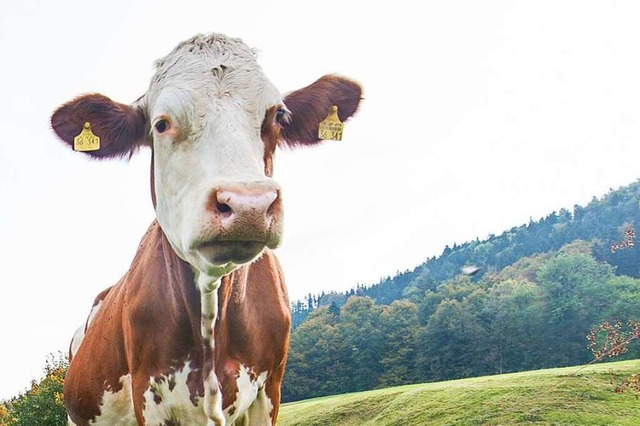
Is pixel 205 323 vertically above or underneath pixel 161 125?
underneath

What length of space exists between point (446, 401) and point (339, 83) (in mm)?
22214

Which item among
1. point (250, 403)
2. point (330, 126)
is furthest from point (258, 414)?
Answer: point (330, 126)

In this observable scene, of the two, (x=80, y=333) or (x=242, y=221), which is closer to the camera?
(x=242, y=221)

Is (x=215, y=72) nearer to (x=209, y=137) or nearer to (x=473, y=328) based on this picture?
(x=209, y=137)

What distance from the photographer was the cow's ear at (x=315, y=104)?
479cm

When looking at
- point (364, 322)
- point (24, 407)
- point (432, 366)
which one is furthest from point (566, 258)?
point (24, 407)

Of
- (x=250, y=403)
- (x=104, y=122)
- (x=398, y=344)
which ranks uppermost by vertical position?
(x=104, y=122)

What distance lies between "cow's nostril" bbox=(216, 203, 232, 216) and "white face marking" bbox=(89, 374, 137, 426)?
274 centimetres

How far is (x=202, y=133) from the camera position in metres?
3.51

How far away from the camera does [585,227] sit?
366 ft

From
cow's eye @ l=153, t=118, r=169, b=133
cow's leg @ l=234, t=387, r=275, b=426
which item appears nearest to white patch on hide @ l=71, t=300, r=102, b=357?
cow's leg @ l=234, t=387, r=275, b=426

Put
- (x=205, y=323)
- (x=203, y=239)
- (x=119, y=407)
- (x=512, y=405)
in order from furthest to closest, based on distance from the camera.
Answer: (x=512, y=405) < (x=119, y=407) < (x=205, y=323) < (x=203, y=239)

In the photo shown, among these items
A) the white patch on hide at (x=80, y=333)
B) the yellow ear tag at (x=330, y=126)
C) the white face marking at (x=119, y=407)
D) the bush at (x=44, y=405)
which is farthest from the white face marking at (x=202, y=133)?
the bush at (x=44, y=405)

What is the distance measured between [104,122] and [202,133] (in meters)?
1.31
